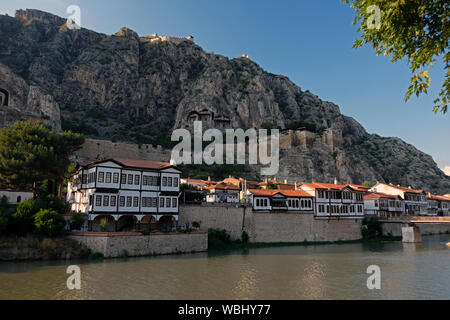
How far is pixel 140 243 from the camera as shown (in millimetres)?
32062

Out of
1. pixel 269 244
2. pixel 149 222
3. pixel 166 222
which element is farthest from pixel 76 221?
pixel 269 244

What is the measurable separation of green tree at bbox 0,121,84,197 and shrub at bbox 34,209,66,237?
674 cm

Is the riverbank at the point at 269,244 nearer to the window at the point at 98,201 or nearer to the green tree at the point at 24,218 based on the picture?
the window at the point at 98,201

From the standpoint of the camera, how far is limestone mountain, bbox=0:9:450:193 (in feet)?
328

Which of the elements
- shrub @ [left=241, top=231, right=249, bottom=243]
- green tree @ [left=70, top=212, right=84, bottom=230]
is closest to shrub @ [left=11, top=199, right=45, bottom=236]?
green tree @ [left=70, top=212, right=84, bottom=230]

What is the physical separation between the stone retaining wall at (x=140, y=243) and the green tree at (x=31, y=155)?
928cm

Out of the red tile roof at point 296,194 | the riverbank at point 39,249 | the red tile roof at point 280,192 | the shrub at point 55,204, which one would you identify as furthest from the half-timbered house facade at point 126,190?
the red tile roof at point 296,194

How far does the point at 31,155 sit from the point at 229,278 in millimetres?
25328

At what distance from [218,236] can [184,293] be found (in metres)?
21.9

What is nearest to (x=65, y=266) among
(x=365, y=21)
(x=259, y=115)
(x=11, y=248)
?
(x=11, y=248)

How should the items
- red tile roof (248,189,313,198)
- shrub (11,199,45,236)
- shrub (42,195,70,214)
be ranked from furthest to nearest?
red tile roof (248,189,313,198)
shrub (42,195,70,214)
shrub (11,199,45,236)

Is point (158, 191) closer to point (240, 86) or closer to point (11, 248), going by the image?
point (11, 248)

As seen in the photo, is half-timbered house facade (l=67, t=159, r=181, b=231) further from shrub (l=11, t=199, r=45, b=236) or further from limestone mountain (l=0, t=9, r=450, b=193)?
limestone mountain (l=0, t=9, r=450, b=193)
